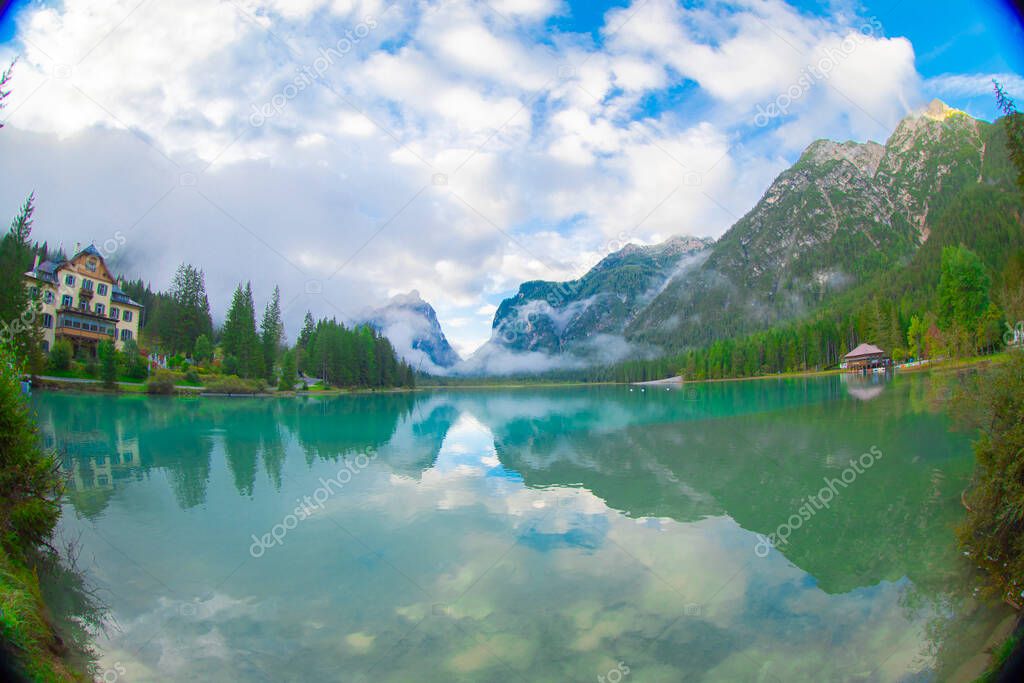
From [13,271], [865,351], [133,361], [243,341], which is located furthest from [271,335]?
[865,351]

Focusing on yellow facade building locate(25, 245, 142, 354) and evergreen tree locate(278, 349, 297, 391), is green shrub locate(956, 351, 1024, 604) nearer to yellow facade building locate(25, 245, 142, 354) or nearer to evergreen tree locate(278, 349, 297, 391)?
yellow facade building locate(25, 245, 142, 354)

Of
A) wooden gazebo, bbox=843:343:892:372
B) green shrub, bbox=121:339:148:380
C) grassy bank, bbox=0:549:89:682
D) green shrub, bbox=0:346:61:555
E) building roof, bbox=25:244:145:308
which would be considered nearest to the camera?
grassy bank, bbox=0:549:89:682

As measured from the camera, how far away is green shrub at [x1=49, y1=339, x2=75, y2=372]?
36.6m

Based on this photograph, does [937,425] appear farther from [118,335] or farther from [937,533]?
[118,335]

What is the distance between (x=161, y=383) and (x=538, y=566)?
62.6 metres

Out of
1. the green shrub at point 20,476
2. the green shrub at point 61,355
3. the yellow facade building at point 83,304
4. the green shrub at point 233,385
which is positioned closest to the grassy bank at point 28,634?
the green shrub at point 20,476

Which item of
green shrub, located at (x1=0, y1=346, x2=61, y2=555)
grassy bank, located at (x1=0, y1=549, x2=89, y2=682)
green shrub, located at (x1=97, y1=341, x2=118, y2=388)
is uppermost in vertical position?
green shrub, located at (x1=97, y1=341, x2=118, y2=388)

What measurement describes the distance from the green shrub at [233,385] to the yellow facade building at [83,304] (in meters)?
20.6

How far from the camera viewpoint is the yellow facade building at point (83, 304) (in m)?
33.5

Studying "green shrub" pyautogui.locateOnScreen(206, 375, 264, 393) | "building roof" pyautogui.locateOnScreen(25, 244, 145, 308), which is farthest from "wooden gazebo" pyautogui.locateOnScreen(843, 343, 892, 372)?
"building roof" pyautogui.locateOnScreen(25, 244, 145, 308)

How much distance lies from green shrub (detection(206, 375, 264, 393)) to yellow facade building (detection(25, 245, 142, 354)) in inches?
813

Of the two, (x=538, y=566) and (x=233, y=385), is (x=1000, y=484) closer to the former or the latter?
(x=538, y=566)

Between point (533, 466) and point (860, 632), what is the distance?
45.5ft

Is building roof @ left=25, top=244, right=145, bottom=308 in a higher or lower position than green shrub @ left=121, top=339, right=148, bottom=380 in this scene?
higher
